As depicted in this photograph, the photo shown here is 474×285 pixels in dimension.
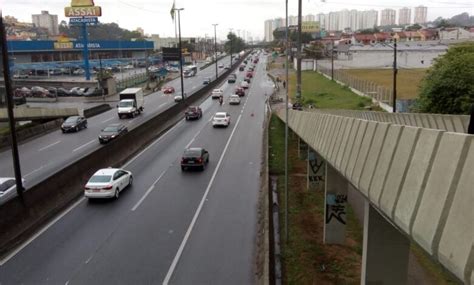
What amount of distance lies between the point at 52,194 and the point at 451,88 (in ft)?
76.2

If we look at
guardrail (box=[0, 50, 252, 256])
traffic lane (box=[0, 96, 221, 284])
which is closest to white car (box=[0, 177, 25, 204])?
guardrail (box=[0, 50, 252, 256])

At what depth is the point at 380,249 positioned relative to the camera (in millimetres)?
11070

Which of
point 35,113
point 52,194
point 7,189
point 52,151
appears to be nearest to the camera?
point 7,189

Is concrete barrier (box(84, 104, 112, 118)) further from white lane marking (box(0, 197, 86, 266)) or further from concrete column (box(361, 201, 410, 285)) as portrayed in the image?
concrete column (box(361, 201, 410, 285))

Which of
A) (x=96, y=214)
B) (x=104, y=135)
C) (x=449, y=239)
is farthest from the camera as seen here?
(x=104, y=135)

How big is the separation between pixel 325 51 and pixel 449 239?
140301 mm

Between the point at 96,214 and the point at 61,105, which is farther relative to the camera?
the point at 61,105

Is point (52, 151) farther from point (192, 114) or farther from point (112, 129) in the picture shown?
point (192, 114)

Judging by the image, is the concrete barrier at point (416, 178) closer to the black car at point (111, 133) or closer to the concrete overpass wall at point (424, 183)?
the concrete overpass wall at point (424, 183)

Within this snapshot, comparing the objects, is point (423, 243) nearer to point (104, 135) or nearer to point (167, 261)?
point (167, 261)

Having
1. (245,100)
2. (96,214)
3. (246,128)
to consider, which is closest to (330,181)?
(96,214)

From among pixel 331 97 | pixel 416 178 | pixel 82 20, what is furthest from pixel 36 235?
pixel 82 20

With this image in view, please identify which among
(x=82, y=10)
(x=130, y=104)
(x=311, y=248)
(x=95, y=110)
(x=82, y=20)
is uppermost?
(x=82, y=10)

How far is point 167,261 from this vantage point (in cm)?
1512
